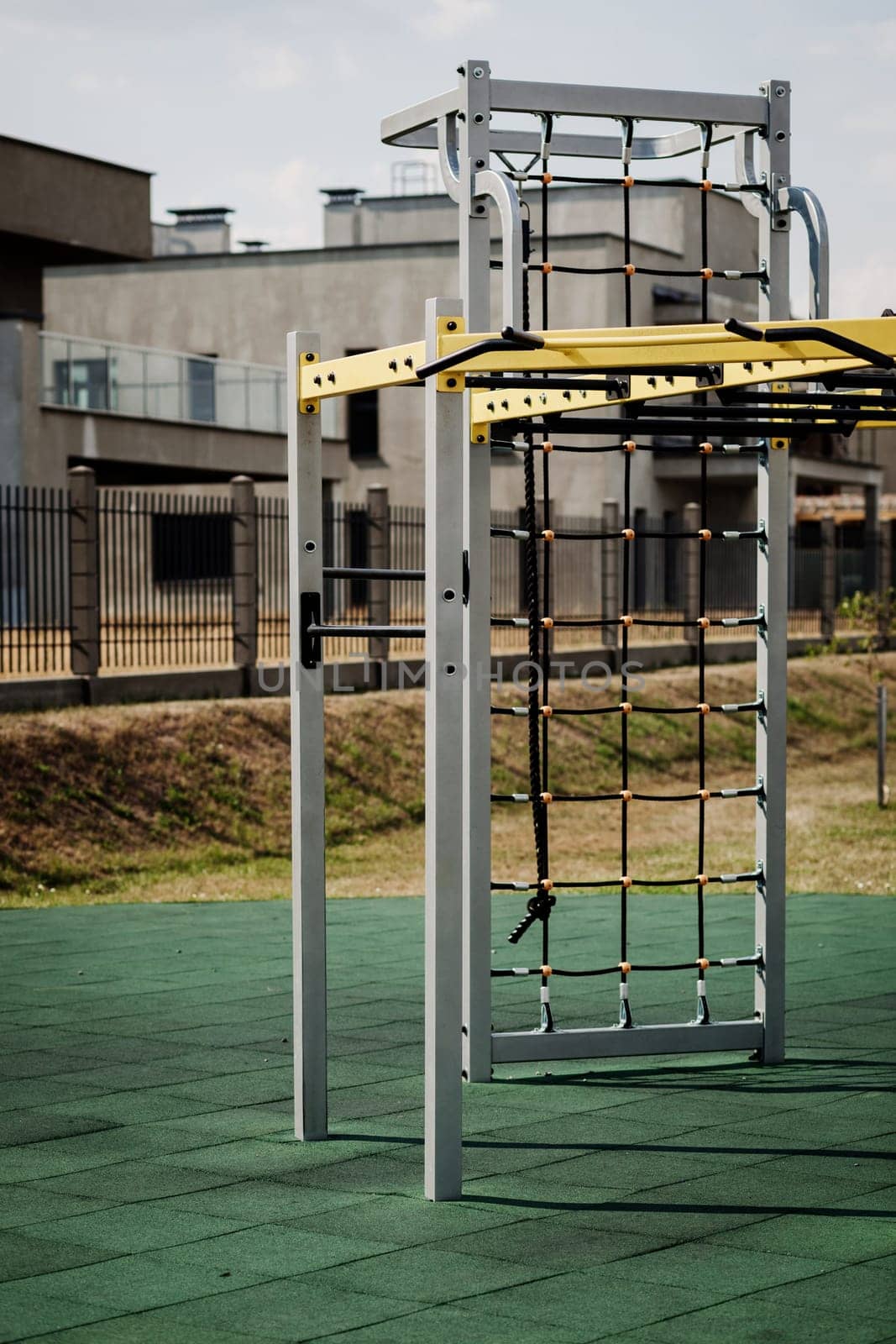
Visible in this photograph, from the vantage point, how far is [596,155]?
7.37 metres

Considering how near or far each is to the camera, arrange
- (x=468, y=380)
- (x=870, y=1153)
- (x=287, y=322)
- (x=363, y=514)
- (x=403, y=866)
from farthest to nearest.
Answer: (x=287, y=322) < (x=363, y=514) < (x=403, y=866) < (x=870, y=1153) < (x=468, y=380)

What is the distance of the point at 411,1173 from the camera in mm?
5379

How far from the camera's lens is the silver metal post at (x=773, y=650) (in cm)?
696

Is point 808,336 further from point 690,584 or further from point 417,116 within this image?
point 690,584

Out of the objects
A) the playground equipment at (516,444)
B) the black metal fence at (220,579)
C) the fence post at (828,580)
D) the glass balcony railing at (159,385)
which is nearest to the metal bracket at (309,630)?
the playground equipment at (516,444)

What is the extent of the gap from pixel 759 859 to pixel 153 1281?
328 cm

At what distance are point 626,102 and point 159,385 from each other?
23.6 metres

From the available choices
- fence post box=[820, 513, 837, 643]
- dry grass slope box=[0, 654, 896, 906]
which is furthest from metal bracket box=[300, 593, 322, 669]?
fence post box=[820, 513, 837, 643]

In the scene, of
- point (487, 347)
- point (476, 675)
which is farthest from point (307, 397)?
point (476, 675)

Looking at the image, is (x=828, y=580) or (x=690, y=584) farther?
→ (x=828, y=580)

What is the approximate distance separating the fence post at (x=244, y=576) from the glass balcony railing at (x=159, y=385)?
10379mm

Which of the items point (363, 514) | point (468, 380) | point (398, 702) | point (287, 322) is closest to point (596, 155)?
point (468, 380)

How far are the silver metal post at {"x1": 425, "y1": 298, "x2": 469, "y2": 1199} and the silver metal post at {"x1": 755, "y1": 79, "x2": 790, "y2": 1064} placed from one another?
225 centimetres

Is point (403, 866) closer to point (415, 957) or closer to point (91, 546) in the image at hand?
point (91, 546)
